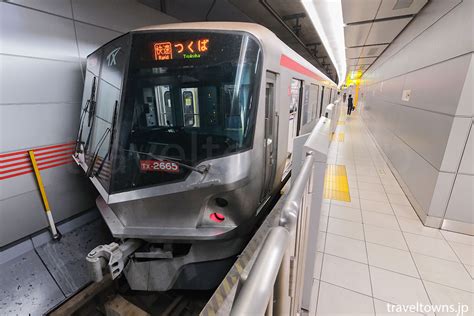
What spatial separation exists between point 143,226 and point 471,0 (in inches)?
161

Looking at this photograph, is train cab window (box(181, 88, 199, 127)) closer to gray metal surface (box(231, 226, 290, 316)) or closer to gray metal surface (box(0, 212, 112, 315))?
gray metal surface (box(231, 226, 290, 316))

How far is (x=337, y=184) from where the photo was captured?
4.20 m

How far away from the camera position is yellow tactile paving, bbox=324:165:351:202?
368 cm

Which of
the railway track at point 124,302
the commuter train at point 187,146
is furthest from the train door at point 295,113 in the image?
the railway track at point 124,302

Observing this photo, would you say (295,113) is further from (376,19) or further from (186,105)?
(376,19)

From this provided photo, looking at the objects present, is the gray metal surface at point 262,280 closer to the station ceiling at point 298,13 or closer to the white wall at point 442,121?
the white wall at point 442,121

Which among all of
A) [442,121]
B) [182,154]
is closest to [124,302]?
[182,154]

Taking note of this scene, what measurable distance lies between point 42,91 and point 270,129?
2961 mm

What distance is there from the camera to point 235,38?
71.5 inches

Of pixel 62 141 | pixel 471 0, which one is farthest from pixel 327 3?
pixel 62 141

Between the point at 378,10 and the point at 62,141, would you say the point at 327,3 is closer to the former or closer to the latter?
the point at 378,10

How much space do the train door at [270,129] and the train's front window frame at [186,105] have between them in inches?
14.1

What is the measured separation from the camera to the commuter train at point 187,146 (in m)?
1.84

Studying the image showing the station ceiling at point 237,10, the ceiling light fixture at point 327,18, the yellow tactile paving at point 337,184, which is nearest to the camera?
the yellow tactile paving at point 337,184
